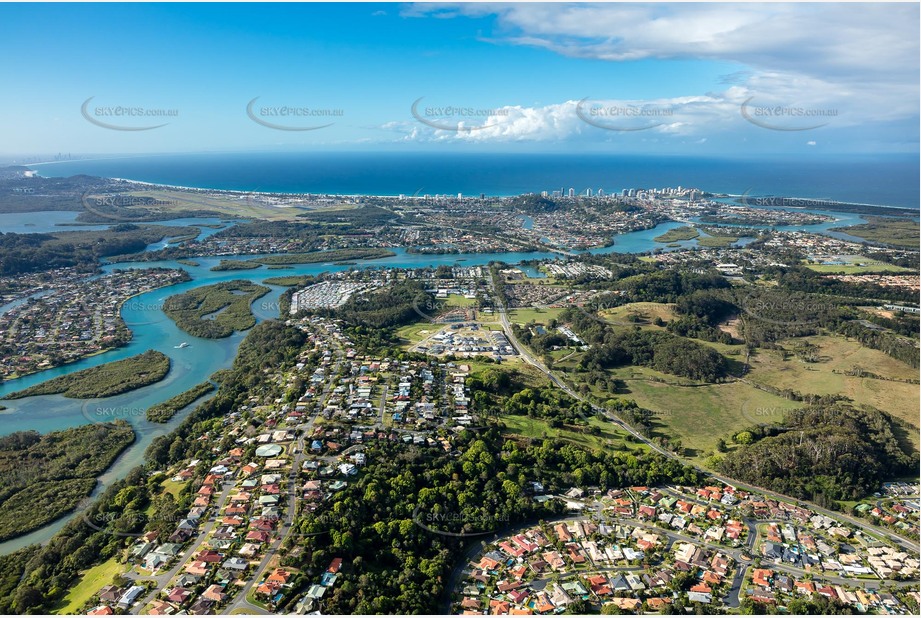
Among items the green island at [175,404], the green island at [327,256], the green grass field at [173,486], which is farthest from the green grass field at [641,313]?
the green island at [327,256]

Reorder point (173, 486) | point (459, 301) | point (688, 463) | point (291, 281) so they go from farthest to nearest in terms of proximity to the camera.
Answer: point (291, 281) → point (459, 301) → point (688, 463) → point (173, 486)

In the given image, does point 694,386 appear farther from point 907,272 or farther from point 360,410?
point 907,272

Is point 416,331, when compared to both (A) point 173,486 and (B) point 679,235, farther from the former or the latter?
(B) point 679,235

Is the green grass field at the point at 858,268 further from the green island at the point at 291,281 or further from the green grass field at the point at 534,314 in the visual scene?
the green island at the point at 291,281

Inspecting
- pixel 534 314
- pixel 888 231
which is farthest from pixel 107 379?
pixel 888 231

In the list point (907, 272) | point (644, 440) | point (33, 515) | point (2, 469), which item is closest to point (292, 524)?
point (33, 515)

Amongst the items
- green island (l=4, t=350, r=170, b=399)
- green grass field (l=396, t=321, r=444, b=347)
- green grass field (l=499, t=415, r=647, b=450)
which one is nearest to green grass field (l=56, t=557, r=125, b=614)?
green island (l=4, t=350, r=170, b=399)

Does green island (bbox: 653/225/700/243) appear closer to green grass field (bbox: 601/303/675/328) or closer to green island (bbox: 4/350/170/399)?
green grass field (bbox: 601/303/675/328)
